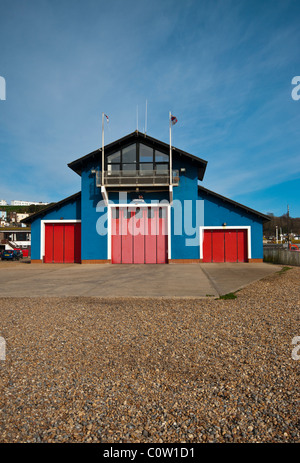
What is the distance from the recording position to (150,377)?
330cm

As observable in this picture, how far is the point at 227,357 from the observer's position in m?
3.83

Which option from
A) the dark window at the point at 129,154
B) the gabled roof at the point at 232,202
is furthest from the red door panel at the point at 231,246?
the dark window at the point at 129,154

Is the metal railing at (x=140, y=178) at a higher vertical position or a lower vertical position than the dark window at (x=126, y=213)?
higher

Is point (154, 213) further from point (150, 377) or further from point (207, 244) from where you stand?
point (150, 377)

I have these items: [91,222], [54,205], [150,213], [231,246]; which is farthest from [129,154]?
[231,246]

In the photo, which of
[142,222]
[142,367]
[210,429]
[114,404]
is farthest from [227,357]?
[142,222]

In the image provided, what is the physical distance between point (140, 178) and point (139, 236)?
4143 mm

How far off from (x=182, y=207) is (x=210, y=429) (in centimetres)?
1772

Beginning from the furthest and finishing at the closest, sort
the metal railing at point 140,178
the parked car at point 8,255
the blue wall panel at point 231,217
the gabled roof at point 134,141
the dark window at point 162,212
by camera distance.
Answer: the parked car at point 8,255
the blue wall panel at point 231,217
the dark window at point 162,212
the gabled roof at point 134,141
the metal railing at point 140,178

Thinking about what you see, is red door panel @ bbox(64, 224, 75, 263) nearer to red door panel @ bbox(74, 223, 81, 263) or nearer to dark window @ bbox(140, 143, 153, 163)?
red door panel @ bbox(74, 223, 81, 263)

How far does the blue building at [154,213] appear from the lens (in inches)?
763

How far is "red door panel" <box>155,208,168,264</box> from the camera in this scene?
19594 mm

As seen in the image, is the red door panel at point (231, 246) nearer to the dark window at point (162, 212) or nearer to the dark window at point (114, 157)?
the dark window at point (162, 212)

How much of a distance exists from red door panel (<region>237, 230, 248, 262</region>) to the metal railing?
610 centimetres
